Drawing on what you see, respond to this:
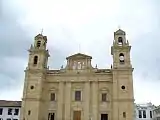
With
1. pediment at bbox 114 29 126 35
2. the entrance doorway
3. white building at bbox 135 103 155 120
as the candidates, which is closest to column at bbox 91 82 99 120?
the entrance doorway

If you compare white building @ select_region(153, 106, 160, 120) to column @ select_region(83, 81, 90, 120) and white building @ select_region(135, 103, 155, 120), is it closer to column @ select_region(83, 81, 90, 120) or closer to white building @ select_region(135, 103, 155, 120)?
white building @ select_region(135, 103, 155, 120)

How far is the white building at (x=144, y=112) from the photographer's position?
53.1 metres

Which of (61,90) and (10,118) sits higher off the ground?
(61,90)

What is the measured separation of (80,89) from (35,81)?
6800 mm

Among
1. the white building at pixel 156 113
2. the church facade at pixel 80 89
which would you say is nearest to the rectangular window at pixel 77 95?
the church facade at pixel 80 89

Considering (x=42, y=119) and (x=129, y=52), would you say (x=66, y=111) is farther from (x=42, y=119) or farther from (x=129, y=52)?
(x=129, y=52)

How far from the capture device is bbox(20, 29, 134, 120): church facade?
3366cm

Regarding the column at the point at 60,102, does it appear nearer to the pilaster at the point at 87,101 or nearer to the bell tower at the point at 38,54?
the pilaster at the point at 87,101

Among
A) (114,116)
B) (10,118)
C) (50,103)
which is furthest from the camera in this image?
(10,118)

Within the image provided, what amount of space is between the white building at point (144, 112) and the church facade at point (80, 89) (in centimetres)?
2151

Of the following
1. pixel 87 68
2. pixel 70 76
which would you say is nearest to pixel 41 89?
pixel 70 76

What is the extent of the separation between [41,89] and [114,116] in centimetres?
1121

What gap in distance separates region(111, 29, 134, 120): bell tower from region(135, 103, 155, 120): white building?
70.6 ft

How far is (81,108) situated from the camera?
3441cm
